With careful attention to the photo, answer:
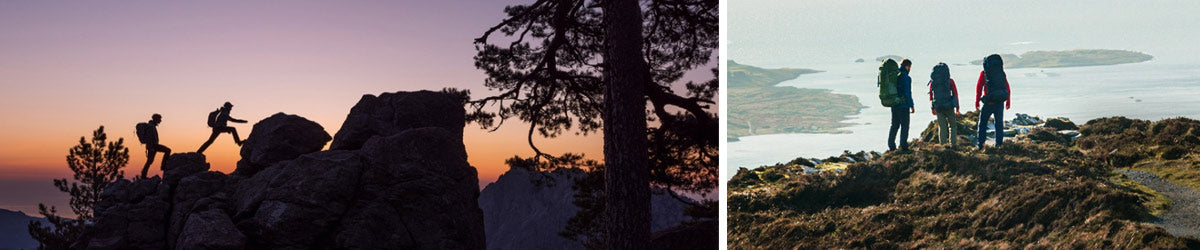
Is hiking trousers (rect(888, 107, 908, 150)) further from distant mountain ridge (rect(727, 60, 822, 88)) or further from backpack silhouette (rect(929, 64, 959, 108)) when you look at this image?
distant mountain ridge (rect(727, 60, 822, 88))

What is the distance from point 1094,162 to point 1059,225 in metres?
1.02

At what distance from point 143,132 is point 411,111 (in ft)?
10.5

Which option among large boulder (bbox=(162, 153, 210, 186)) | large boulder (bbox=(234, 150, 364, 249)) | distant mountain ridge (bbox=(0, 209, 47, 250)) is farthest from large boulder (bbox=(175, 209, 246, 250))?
distant mountain ridge (bbox=(0, 209, 47, 250))

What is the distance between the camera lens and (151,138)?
1098cm

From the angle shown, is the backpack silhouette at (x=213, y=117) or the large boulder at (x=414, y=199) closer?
the large boulder at (x=414, y=199)

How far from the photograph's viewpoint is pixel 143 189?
10383mm

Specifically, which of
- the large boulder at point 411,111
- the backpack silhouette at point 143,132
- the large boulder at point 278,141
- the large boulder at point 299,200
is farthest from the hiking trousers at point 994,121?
the backpack silhouette at point 143,132

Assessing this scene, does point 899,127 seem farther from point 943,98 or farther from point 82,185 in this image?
point 82,185

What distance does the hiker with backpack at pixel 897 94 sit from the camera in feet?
34.7

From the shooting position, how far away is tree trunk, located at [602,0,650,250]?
9.10 meters

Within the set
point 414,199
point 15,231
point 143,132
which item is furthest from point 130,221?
point 15,231

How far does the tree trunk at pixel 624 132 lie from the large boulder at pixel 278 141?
13.3 feet

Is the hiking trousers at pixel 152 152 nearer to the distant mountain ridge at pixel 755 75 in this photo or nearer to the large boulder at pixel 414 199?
the large boulder at pixel 414 199

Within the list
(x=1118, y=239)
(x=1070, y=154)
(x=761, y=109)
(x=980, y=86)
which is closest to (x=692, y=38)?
(x=761, y=109)
